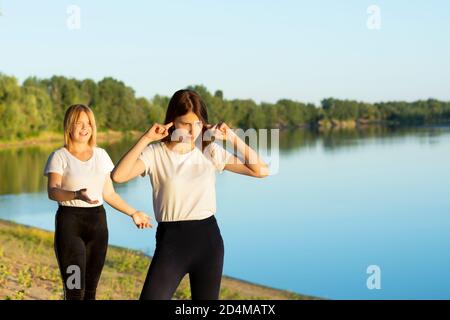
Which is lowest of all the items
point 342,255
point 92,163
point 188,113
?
point 342,255

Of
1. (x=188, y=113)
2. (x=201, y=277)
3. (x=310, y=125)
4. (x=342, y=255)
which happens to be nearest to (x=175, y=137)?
(x=188, y=113)

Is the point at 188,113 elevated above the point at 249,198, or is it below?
above

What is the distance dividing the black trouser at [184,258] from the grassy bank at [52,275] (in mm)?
3210

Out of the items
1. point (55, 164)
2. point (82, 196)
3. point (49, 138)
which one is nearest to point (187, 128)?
point (82, 196)

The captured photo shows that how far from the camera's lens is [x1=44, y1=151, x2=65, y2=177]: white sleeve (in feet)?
11.7

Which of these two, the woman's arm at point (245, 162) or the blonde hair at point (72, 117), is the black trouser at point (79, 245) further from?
the woman's arm at point (245, 162)

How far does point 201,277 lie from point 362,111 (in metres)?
Result: 130

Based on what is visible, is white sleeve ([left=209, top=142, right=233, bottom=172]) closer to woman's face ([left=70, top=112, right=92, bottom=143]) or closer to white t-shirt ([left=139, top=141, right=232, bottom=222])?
white t-shirt ([left=139, top=141, right=232, bottom=222])

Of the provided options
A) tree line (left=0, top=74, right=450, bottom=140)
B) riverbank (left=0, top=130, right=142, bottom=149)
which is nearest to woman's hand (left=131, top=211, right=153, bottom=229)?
tree line (left=0, top=74, right=450, bottom=140)

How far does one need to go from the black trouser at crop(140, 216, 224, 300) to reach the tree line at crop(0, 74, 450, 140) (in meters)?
36.0

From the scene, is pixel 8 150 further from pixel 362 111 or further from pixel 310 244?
pixel 362 111

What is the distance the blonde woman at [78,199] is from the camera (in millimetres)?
3588

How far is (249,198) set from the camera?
2445 centimetres
